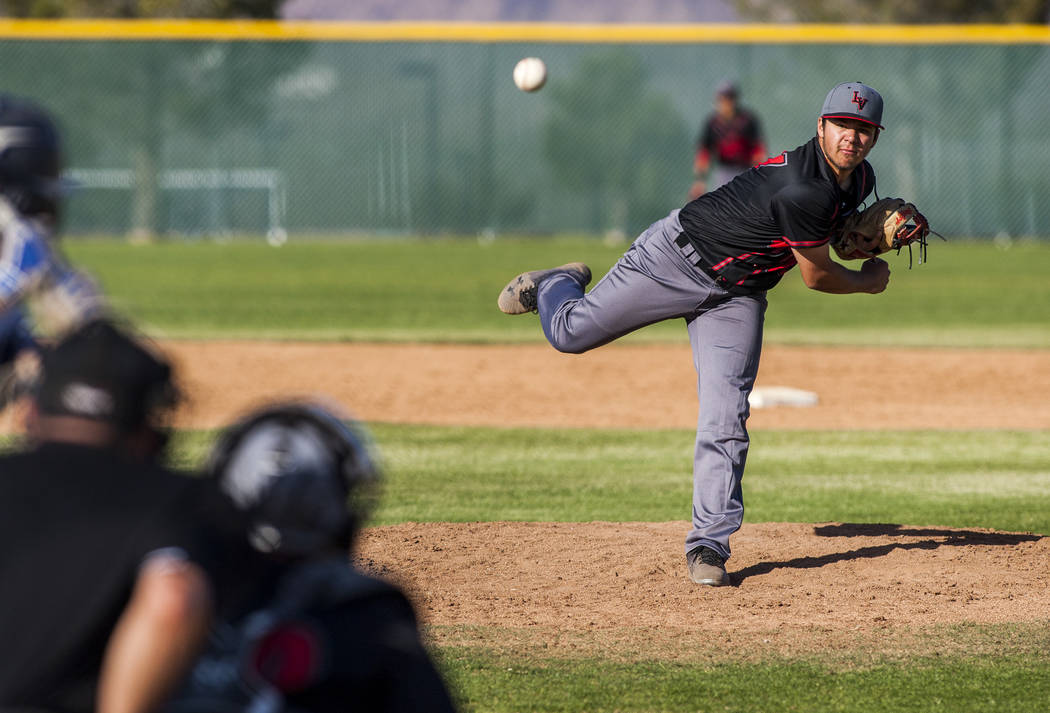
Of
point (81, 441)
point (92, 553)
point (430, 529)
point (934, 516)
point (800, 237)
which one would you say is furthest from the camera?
point (934, 516)

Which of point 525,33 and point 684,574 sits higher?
point 525,33

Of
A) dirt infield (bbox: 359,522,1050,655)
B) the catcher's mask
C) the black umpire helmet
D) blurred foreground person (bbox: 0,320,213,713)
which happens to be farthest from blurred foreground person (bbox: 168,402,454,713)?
dirt infield (bbox: 359,522,1050,655)

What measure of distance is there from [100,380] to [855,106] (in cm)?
361

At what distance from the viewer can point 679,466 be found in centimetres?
896

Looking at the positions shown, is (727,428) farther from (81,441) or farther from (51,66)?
(51,66)

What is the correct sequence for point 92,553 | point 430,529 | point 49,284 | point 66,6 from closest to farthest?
point 92,553, point 49,284, point 430,529, point 66,6

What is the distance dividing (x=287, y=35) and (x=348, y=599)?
2399 cm

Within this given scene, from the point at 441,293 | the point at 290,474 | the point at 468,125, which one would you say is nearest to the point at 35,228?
the point at 290,474

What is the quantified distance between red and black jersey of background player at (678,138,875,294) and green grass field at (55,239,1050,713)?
1476mm

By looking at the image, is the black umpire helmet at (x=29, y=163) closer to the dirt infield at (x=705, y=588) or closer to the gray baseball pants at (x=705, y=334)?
the dirt infield at (x=705, y=588)

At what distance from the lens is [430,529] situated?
6707 millimetres

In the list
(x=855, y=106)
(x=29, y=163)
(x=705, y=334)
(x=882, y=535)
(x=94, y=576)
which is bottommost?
(x=882, y=535)

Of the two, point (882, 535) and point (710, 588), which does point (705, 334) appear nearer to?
point (710, 588)

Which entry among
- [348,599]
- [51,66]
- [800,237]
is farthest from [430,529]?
[51,66]
